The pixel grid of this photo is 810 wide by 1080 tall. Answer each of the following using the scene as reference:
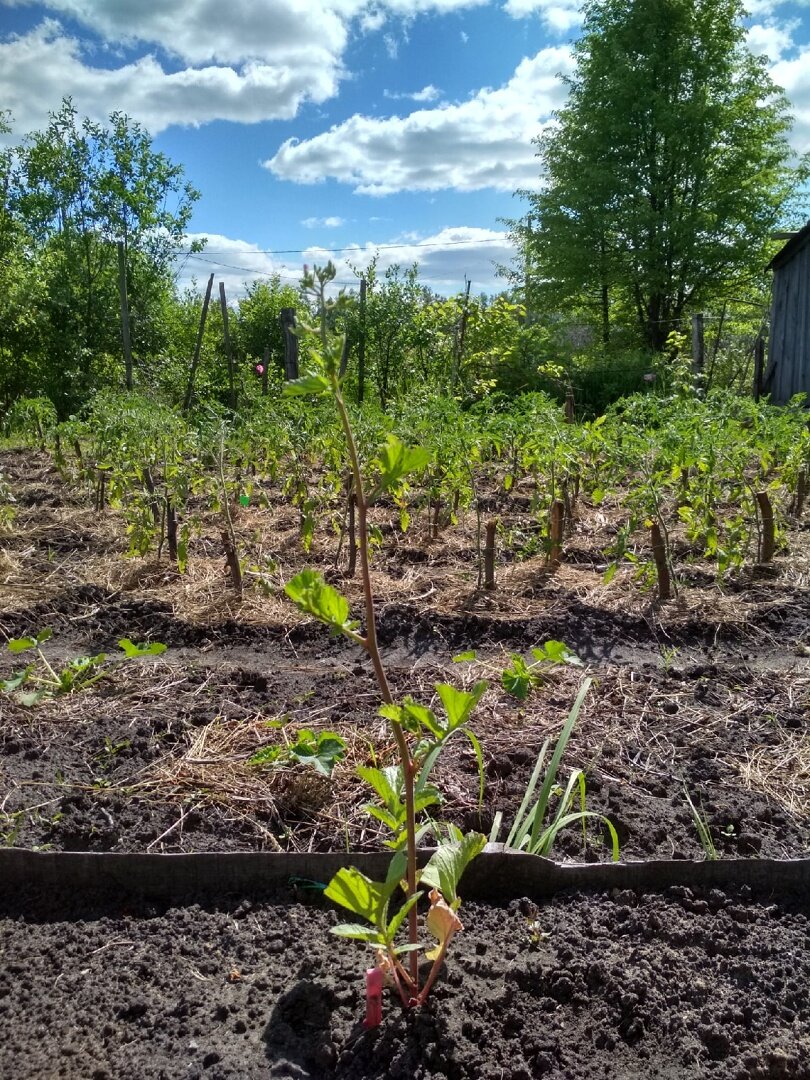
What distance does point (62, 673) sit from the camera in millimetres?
2656

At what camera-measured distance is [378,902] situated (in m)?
1.23

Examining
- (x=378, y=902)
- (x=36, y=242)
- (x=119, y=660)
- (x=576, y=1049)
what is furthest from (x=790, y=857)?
(x=36, y=242)

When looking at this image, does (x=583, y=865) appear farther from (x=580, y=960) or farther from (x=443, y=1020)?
(x=443, y=1020)

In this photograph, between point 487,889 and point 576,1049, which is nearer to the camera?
point 576,1049

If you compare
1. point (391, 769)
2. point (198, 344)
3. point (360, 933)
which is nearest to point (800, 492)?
point (391, 769)

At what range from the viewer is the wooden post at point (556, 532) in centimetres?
413

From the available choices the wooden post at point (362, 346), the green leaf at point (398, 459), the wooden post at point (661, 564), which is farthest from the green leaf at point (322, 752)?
the wooden post at point (362, 346)

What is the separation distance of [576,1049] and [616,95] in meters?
19.2

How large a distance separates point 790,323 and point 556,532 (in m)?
9.36

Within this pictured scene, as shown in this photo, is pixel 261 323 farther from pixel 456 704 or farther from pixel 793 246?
pixel 456 704

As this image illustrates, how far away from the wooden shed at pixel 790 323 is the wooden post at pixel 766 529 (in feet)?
23.9

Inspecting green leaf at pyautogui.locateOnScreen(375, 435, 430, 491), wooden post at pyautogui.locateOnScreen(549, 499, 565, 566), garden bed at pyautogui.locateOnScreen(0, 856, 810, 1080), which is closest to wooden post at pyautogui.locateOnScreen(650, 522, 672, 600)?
wooden post at pyautogui.locateOnScreen(549, 499, 565, 566)

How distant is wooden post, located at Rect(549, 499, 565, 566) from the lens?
4129 mm

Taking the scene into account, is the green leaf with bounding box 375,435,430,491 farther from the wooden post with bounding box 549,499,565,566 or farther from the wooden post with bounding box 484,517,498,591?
the wooden post with bounding box 549,499,565,566
